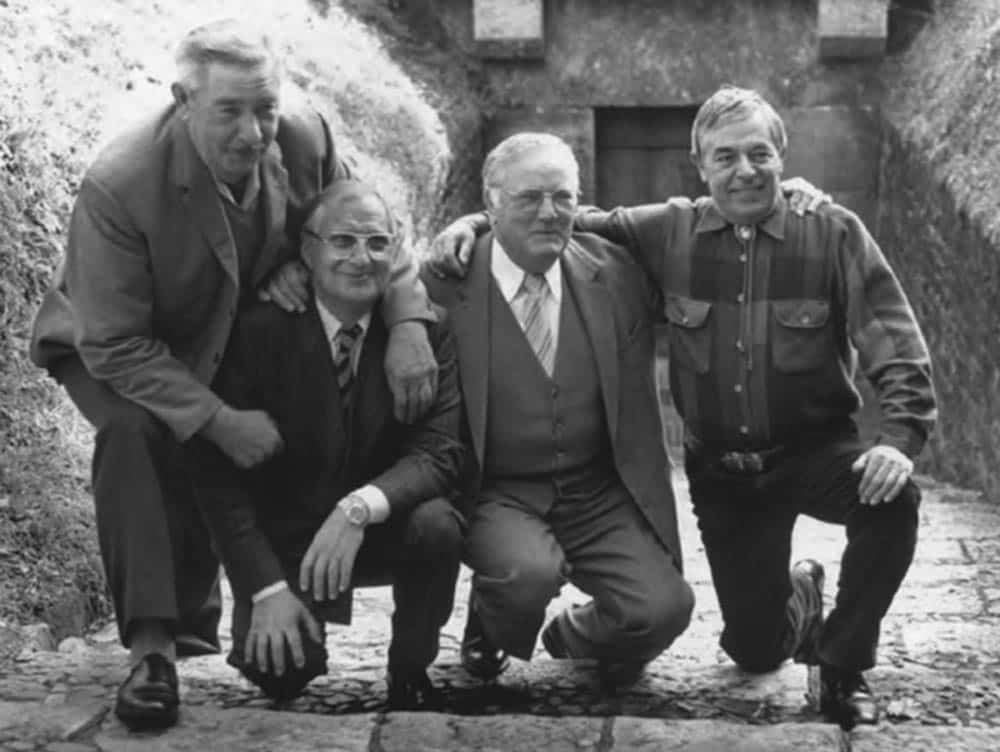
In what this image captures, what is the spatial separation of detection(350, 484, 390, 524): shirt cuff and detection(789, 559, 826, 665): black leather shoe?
1209mm

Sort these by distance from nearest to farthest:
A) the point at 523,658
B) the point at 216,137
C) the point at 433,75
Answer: the point at 216,137, the point at 523,658, the point at 433,75

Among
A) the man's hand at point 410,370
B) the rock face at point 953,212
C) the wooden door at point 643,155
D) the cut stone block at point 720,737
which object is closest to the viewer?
the cut stone block at point 720,737

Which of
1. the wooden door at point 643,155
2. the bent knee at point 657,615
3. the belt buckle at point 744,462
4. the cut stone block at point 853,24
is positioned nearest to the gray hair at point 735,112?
the belt buckle at point 744,462

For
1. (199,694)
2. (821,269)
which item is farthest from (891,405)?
(199,694)

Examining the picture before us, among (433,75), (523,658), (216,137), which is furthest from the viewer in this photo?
(433,75)

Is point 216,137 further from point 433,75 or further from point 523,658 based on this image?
point 433,75

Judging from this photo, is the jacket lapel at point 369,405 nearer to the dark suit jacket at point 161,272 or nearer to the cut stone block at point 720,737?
the dark suit jacket at point 161,272

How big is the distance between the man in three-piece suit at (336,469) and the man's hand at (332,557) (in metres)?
0.02

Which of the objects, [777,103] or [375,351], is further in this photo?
[777,103]

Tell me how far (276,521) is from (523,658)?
0.66 meters

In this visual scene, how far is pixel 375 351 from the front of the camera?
4.02 meters

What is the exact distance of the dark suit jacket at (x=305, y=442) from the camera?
3.90 m

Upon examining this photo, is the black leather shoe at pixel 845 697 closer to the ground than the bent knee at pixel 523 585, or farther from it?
closer to the ground

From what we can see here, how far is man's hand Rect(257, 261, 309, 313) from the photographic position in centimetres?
397
